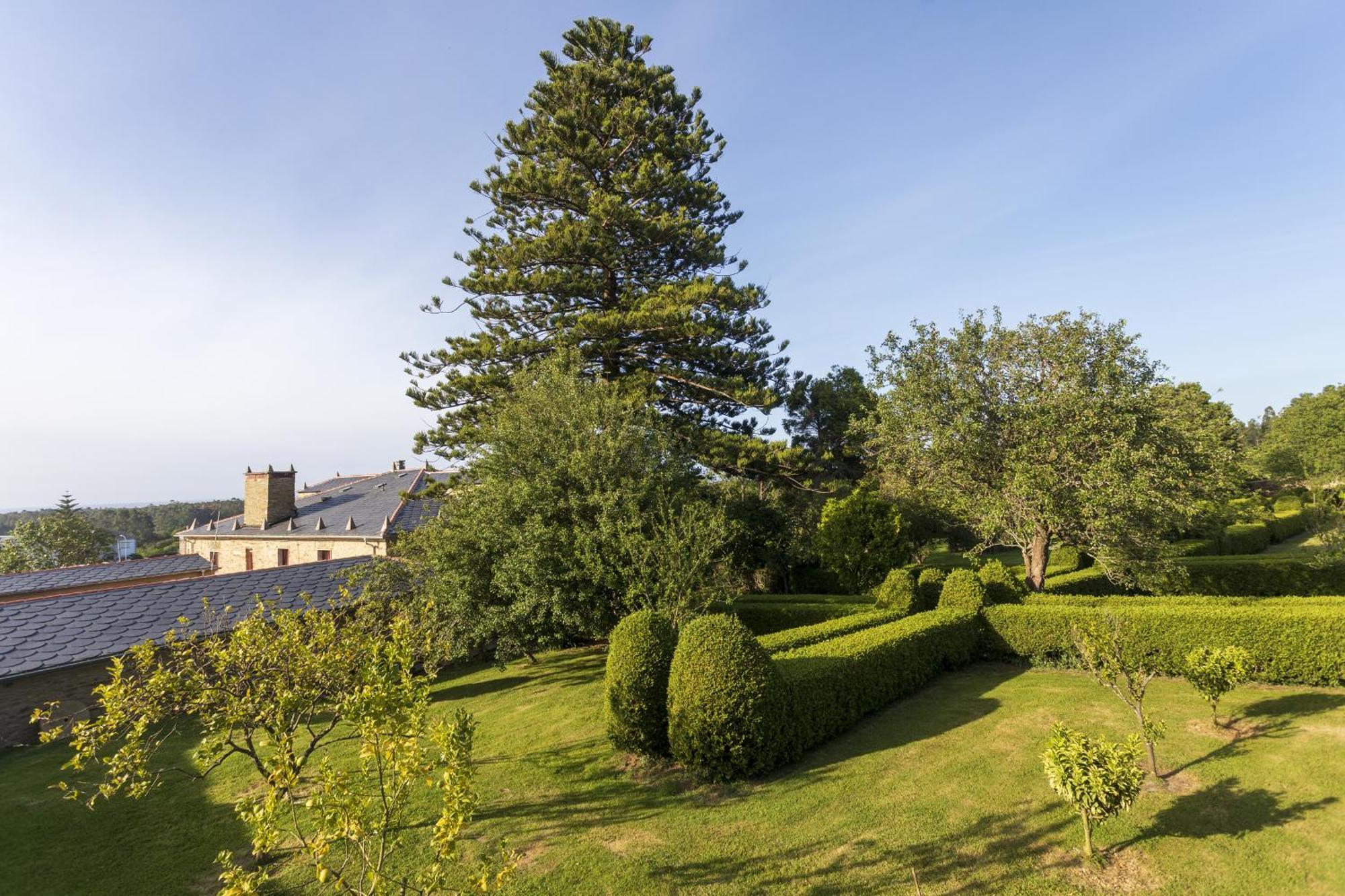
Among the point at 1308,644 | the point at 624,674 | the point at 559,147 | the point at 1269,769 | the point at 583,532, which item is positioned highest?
the point at 559,147

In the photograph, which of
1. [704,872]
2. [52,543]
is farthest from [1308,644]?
[52,543]

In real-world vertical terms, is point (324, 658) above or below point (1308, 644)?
above

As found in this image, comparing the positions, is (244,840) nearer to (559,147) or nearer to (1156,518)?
(1156,518)

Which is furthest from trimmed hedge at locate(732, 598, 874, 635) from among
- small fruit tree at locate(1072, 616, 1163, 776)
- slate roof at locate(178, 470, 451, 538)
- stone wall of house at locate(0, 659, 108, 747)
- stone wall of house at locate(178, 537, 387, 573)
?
stone wall of house at locate(178, 537, 387, 573)

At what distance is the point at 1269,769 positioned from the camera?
25.7 ft

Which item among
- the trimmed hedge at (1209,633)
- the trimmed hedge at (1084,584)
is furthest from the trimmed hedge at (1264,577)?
the trimmed hedge at (1209,633)

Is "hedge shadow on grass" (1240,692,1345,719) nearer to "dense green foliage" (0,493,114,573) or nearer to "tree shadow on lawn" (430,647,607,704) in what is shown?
"tree shadow on lawn" (430,647,607,704)

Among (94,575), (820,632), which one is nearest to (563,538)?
(820,632)

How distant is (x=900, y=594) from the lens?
15.9 meters

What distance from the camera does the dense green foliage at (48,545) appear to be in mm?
47531

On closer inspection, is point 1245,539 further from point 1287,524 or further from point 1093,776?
point 1093,776

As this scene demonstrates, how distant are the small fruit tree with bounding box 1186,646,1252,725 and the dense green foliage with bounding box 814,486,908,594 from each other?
13.4 m

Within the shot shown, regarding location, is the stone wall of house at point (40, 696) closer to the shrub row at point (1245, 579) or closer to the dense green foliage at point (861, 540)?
the dense green foliage at point (861, 540)

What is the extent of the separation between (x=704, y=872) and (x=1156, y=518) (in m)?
14.6
